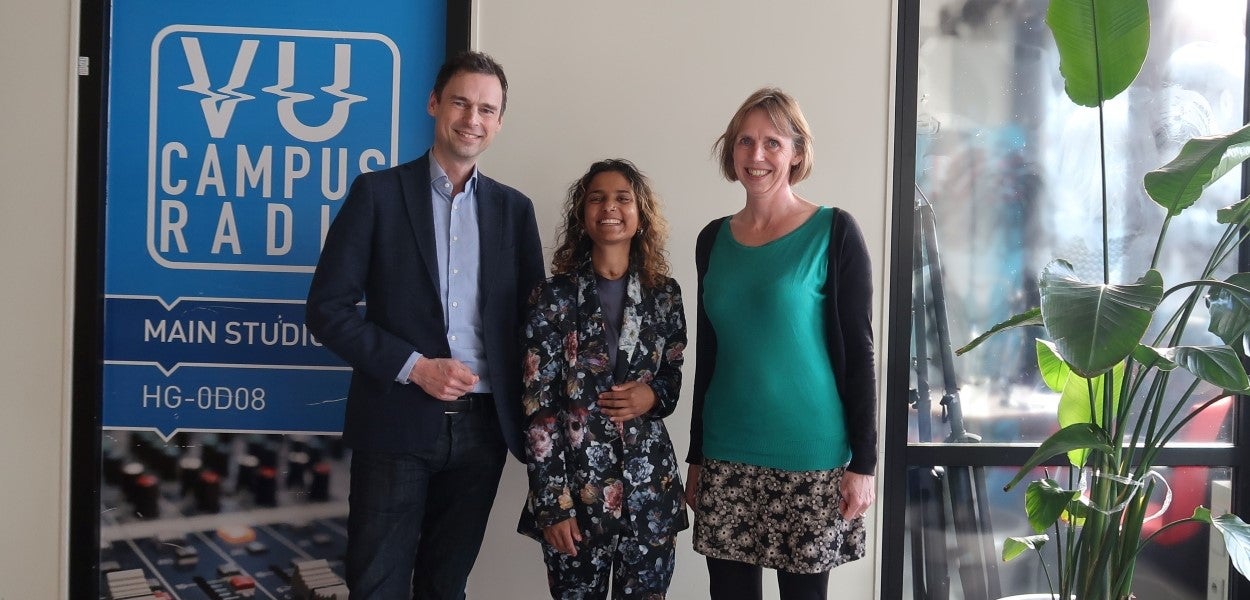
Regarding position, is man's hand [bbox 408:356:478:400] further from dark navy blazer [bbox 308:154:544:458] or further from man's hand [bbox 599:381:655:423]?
man's hand [bbox 599:381:655:423]

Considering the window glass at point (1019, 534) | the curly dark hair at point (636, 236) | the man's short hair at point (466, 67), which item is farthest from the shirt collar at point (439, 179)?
the window glass at point (1019, 534)

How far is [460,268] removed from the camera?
6.40 feet

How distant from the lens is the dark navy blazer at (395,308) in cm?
185

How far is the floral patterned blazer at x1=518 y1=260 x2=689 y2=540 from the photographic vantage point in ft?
6.07

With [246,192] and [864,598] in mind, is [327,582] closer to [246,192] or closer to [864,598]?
[246,192]

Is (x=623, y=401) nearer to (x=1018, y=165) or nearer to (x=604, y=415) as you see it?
(x=604, y=415)

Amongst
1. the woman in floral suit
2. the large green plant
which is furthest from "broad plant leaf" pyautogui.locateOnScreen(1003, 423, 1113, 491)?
the woman in floral suit

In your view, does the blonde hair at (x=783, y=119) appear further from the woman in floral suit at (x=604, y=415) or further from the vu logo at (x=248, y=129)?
the vu logo at (x=248, y=129)

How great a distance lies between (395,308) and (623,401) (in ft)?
1.78

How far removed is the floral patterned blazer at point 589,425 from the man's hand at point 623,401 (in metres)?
0.02

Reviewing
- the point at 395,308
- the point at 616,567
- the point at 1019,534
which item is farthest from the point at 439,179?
the point at 1019,534

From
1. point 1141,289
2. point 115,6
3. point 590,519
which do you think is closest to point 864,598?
point 590,519

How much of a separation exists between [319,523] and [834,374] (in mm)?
1575

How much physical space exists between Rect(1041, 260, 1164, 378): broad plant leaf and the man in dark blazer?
1.12m
